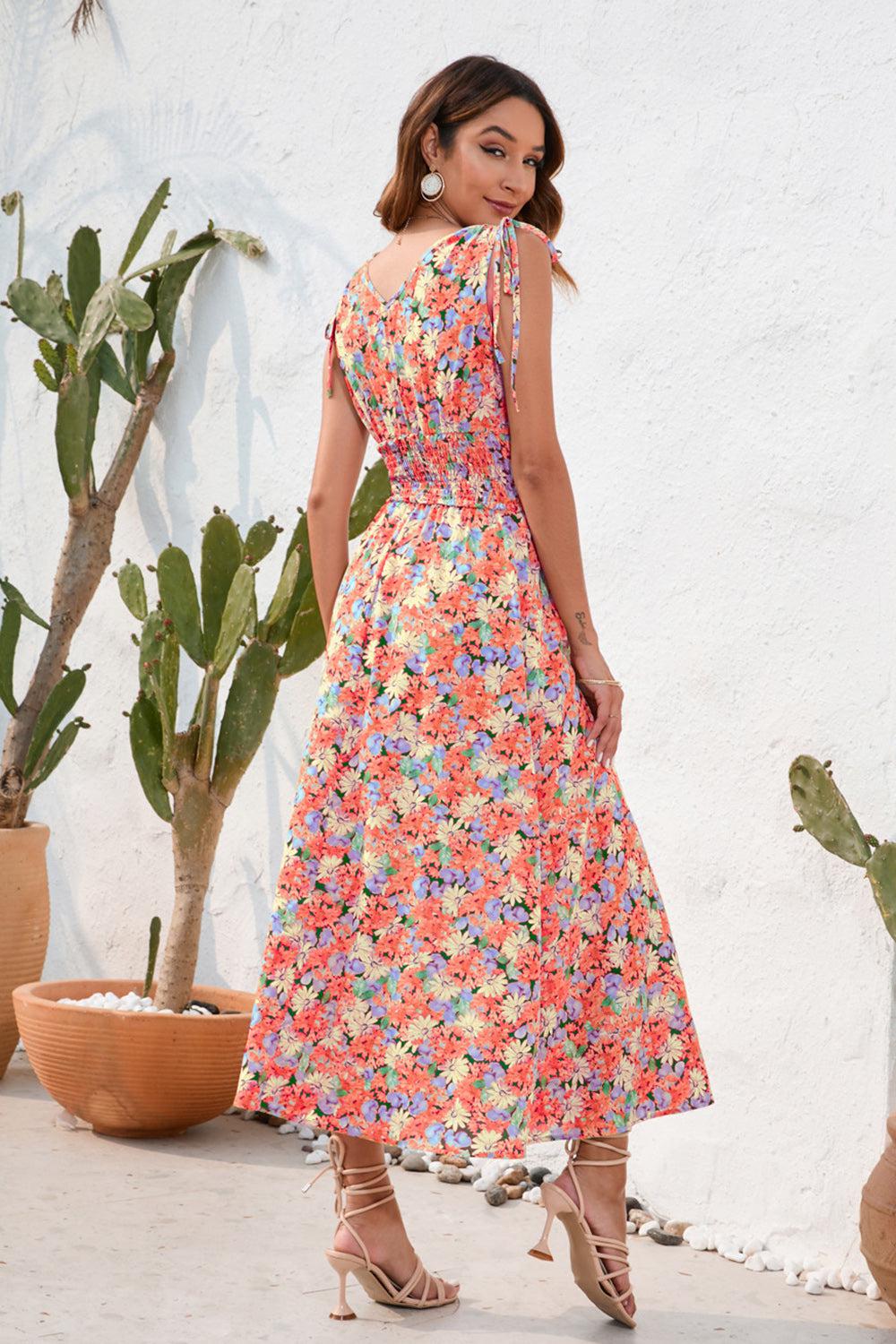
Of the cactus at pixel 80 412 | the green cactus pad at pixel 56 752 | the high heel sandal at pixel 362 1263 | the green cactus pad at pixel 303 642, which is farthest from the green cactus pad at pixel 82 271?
the high heel sandal at pixel 362 1263

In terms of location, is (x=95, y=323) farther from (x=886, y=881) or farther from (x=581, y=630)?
(x=886, y=881)

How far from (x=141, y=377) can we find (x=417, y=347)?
1994mm

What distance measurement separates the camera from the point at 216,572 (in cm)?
340

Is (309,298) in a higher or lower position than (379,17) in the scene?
lower

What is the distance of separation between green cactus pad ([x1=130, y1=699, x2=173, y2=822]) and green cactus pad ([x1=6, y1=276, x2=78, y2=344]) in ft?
3.26

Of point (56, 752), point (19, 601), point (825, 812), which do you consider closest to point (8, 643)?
point (19, 601)

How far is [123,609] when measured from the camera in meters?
4.29

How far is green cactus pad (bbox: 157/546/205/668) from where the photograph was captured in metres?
3.35

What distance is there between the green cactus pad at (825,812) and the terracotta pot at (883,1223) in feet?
1.38

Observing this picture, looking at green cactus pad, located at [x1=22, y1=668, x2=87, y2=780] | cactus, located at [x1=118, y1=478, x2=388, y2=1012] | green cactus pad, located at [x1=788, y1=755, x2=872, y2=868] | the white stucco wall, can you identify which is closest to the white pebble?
the white stucco wall

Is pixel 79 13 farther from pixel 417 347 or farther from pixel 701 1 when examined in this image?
pixel 417 347

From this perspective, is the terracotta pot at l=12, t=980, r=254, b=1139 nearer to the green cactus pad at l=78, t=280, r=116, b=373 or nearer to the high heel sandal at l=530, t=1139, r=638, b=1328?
the high heel sandal at l=530, t=1139, r=638, b=1328

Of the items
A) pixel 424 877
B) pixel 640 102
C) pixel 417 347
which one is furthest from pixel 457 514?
pixel 640 102

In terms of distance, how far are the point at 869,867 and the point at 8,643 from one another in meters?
2.17
